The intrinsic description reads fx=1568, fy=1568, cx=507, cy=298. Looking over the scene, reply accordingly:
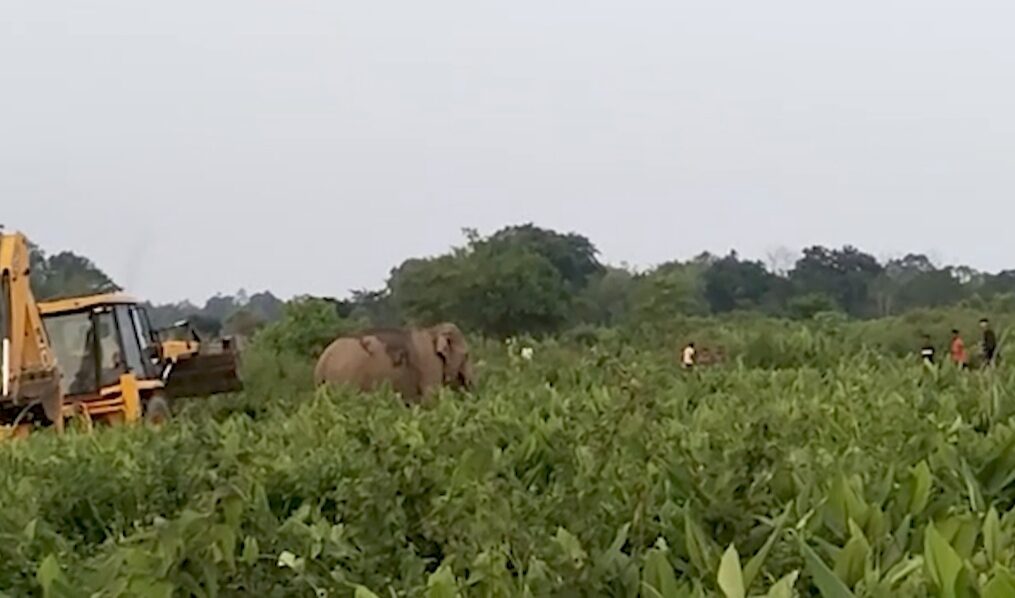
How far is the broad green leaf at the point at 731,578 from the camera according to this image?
1790mm

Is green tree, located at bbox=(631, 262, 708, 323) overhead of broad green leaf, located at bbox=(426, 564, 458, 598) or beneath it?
overhead

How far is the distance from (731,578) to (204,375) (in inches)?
523

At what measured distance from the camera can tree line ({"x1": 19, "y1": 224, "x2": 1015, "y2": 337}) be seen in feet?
108

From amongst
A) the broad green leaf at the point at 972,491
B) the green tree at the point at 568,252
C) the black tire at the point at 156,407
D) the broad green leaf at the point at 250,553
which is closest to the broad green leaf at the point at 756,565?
the broad green leaf at the point at 972,491

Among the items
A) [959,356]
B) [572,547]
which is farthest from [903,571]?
[959,356]

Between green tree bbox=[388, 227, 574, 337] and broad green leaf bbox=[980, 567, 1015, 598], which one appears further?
green tree bbox=[388, 227, 574, 337]

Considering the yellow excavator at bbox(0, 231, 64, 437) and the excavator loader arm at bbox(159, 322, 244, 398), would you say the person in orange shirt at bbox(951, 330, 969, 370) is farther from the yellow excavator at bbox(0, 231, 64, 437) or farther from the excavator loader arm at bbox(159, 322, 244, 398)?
the excavator loader arm at bbox(159, 322, 244, 398)

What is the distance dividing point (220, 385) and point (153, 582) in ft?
42.3

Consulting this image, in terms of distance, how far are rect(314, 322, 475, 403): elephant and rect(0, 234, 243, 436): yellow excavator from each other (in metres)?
1.38

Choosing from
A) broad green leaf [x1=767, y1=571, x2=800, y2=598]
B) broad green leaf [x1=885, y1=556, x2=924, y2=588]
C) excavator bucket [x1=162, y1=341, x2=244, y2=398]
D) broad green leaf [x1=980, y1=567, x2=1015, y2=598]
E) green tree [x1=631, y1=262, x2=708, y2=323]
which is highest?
green tree [x1=631, y1=262, x2=708, y2=323]

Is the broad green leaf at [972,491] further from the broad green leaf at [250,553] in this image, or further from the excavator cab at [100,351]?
the excavator cab at [100,351]


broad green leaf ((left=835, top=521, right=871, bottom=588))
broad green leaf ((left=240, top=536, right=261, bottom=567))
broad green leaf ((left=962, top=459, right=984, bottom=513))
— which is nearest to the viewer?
broad green leaf ((left=835, top=521, right=871, bottom=588))

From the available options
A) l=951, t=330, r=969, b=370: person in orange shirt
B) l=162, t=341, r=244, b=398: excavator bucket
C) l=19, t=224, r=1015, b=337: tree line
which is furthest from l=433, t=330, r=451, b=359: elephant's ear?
l=19, t=224, r=1015, b=337: tree line

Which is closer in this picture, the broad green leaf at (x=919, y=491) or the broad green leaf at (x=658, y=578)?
the broad green leaf at (x=658, y=578)
